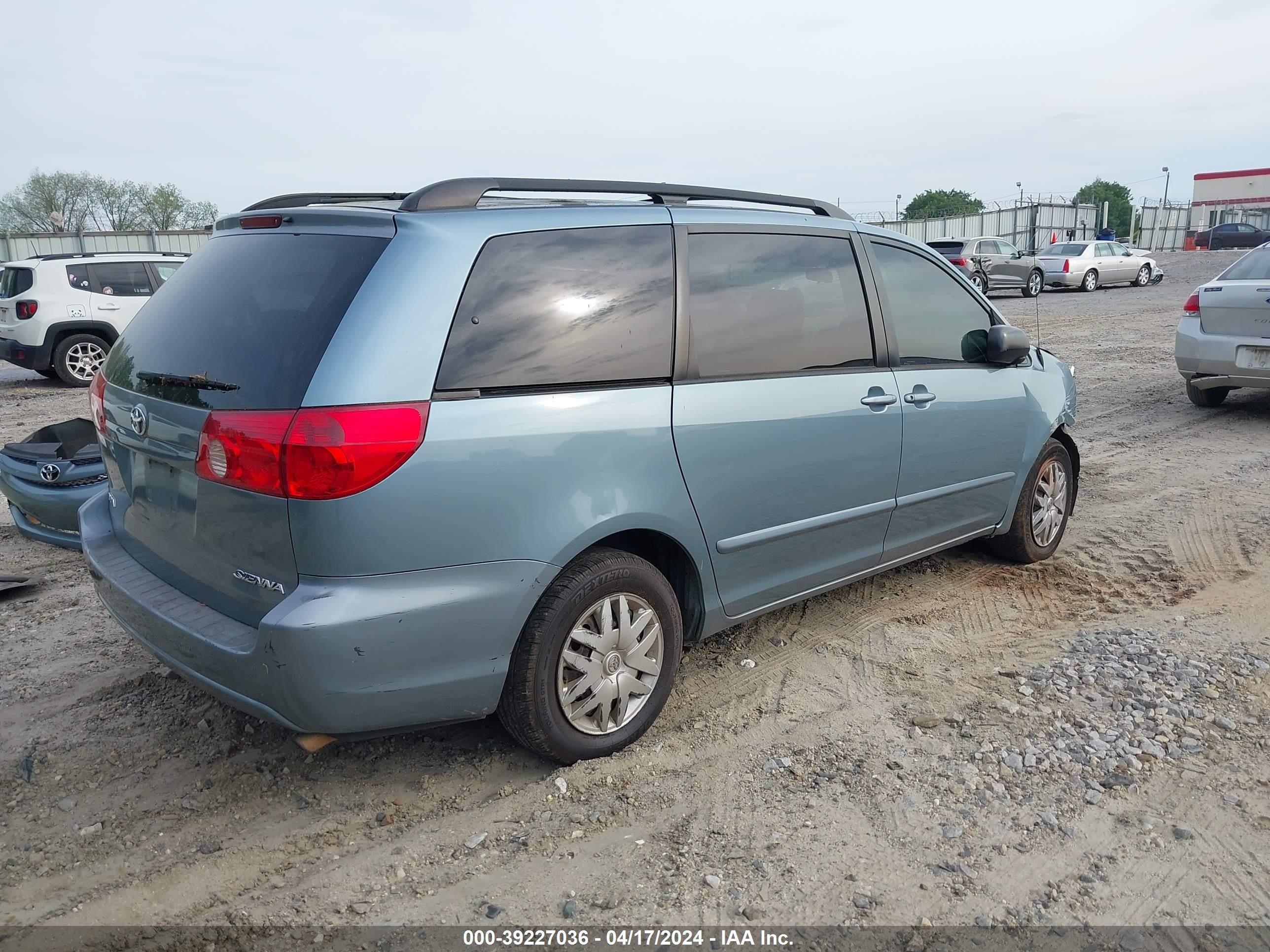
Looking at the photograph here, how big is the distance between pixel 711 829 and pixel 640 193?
7.05 feet

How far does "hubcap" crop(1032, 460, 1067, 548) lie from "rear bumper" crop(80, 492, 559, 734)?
322 cm

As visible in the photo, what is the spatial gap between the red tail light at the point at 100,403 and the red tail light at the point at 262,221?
28.6 inches

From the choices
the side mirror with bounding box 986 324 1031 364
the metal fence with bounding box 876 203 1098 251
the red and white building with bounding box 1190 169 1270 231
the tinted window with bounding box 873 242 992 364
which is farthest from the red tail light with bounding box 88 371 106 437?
the red and white building with bounding box 1190 169 1270 231

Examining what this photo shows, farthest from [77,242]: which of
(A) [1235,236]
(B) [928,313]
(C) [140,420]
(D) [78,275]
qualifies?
(A) [1235,236]

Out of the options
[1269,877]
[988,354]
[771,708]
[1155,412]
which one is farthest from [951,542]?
[1155,412]

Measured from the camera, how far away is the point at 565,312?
304cm

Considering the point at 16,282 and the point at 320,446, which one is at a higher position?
the point at 16,282

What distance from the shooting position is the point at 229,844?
2.85 metres

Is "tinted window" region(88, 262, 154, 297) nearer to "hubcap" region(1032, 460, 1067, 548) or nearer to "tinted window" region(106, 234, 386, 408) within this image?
"tinted window" region(106, 234, 386, 408)

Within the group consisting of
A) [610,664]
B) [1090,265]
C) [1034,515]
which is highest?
[1090,265]

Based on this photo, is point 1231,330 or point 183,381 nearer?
point 183,381

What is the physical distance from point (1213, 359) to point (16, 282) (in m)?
13.8

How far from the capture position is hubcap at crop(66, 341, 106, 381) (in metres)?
12.8

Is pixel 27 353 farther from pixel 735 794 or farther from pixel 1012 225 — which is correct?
pixel 1012 225
